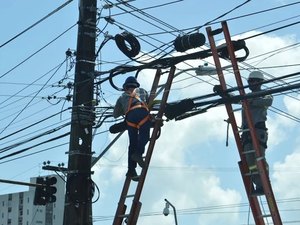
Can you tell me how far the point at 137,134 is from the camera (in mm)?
10773

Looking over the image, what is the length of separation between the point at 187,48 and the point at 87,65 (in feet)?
9.77

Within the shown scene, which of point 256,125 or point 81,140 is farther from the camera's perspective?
point 81,140

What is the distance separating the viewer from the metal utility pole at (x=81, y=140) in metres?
13.0

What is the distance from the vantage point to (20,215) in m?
85.8

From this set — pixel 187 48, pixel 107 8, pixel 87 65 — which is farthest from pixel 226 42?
pixel 107 8

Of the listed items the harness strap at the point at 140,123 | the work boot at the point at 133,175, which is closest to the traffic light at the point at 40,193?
the work boot at the point at 133,175

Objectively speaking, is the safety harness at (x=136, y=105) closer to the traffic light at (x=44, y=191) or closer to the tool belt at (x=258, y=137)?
the tool belt at (x=258, y=137)

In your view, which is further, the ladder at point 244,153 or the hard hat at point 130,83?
the hard hat at point 130,83

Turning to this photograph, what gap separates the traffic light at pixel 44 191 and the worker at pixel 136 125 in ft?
20.8

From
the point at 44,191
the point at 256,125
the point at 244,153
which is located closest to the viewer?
the point at 244,153

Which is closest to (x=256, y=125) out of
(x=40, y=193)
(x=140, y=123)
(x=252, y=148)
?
(x=252, y=148)

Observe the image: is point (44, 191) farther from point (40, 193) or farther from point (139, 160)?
point (139, 160)

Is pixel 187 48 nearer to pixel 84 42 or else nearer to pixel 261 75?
pixel 261 75

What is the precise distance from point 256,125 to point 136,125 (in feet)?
6.64
